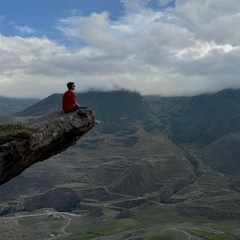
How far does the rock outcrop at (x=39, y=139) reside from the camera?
2773 cm

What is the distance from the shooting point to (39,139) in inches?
1150

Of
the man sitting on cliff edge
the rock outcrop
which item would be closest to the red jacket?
the man sitting on cliff edge

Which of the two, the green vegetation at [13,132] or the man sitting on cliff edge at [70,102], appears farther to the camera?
the man sitting on cliff edge at [70,102]

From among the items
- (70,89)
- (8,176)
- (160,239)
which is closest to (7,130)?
(8,176)

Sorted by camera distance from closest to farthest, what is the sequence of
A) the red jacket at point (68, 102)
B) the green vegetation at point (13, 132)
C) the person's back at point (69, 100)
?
1. the green vegetation at point (13, 132)
2. the person's back at point (69, 100)
3. the red jacket at point (68, 102)

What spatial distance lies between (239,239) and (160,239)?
4015 cm

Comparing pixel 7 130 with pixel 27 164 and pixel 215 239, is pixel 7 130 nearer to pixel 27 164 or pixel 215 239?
pixel 27 164

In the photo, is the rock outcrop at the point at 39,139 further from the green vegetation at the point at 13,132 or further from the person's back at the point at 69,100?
the person's back at the point at 69,100

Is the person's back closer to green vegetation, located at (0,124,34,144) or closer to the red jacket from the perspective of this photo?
the red jacket

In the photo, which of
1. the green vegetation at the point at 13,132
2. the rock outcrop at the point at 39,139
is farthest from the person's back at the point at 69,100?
the green vegetation at the point at 13,132

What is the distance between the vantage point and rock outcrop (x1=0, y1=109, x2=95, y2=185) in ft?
91.0

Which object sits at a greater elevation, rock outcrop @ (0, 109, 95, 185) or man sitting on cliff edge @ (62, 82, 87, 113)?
man sitting on cliff edge @ (62, 82, 87, 113)

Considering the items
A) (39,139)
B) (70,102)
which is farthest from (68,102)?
(39,139)

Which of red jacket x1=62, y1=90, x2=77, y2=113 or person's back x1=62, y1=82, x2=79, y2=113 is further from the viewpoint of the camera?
red jacket x1=62, y1=90, x2=77, y2=113
